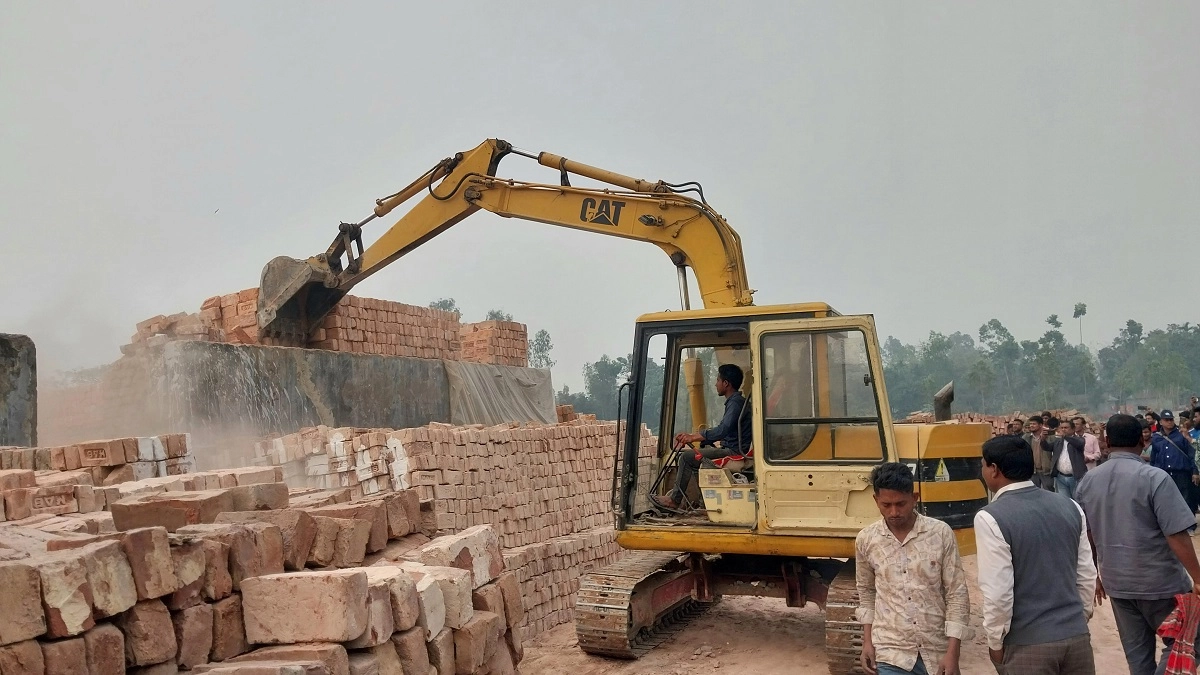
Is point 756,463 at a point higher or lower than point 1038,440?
higher

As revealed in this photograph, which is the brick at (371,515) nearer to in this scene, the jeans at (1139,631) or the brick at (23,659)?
the brick at (23,659)

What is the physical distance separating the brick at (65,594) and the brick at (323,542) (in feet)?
6.01

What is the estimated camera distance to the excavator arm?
30.0 feet

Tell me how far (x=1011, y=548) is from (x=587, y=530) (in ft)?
30.4

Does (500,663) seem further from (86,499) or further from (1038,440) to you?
(1038,440)

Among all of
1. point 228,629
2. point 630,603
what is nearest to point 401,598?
point 228,629

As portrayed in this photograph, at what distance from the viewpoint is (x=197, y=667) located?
418 centimetres

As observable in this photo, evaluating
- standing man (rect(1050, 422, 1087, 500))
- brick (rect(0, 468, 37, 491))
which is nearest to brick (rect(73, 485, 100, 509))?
brick (rect(0, 468, 37, 491))

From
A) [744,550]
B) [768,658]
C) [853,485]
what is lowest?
[768,658]

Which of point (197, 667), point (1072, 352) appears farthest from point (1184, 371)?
point (197, 667)

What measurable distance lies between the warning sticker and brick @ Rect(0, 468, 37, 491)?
6.27 meters

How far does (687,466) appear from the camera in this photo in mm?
7527

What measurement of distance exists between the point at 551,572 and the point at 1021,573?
715 cm

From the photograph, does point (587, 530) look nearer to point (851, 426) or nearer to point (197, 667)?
point (851, 426)
